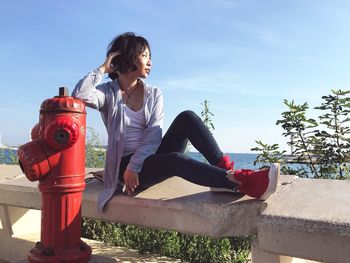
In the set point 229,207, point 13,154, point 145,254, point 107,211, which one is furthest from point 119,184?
point 13,154

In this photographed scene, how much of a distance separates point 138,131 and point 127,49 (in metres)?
0.55

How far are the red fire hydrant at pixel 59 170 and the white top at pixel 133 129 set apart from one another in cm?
43

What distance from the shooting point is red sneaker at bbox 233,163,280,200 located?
7.10ft

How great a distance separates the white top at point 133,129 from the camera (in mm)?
2822

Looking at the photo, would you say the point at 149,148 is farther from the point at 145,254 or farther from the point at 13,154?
the point at 13,154

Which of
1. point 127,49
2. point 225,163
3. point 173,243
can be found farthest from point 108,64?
point 173,243

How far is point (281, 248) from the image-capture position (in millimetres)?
1966

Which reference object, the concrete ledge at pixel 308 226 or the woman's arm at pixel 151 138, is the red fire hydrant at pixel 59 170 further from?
the concrete ledge at pixel 308 226

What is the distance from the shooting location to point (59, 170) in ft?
7.65

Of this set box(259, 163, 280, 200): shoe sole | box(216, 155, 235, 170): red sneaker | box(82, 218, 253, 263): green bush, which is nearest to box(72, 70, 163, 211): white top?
box(216, 155, 235, 170): red sneaker

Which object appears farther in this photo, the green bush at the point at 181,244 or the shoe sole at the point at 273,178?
the green bush at the point at 181,244

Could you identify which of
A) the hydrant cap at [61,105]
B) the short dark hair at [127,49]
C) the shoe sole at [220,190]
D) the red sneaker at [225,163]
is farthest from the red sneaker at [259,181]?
the short dark hair at [127,49]

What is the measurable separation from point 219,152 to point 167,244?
1.84 m

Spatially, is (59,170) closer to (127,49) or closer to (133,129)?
(133,129)
